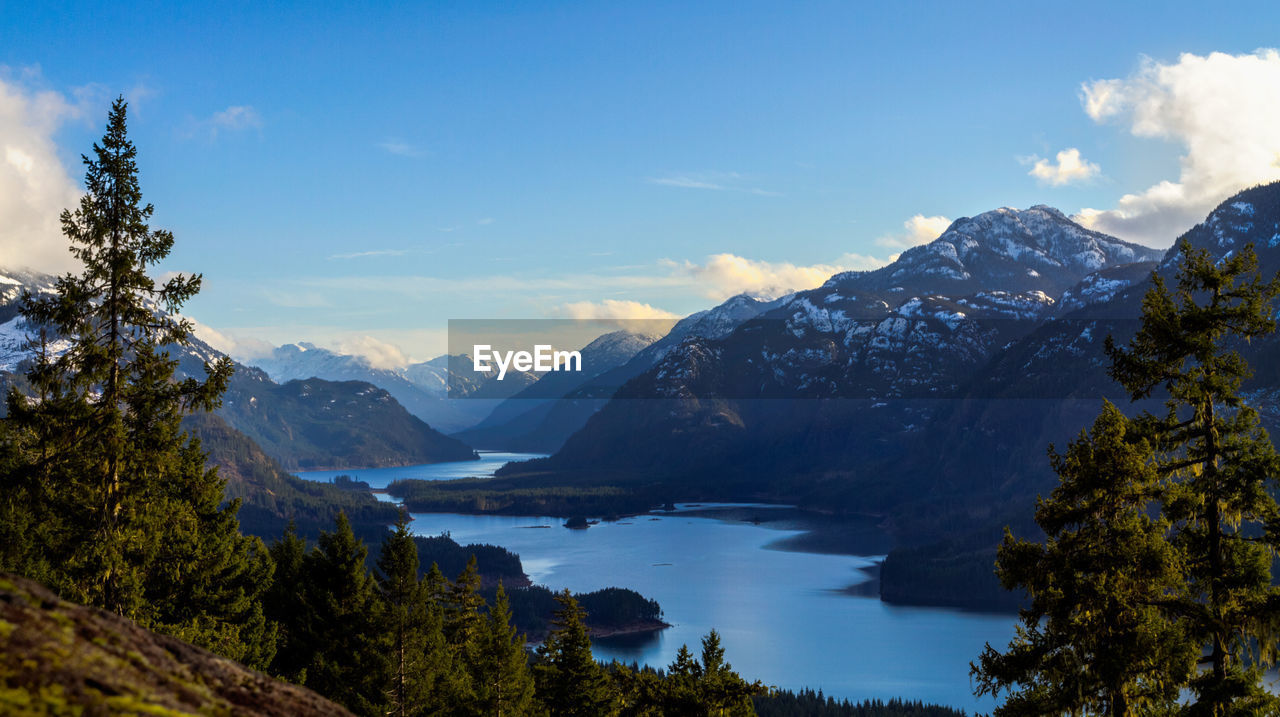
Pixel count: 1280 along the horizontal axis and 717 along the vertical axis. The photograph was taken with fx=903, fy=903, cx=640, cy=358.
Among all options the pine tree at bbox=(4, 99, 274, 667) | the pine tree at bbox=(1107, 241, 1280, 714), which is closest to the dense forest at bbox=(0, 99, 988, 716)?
the pine tree at bbox=(4, 99, 274, 667)

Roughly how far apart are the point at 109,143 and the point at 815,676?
169239mm

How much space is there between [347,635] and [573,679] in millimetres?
14954

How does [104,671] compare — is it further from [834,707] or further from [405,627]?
[834,707]

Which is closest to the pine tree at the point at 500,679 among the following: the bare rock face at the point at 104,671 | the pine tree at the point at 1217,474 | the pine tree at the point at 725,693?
the pine tree at the point at 725,693

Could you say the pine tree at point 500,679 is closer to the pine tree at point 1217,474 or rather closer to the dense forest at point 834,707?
the pine tree at point 1217,474

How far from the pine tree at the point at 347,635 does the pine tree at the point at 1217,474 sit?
31862 mm

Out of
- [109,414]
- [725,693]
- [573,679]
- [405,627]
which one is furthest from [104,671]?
[573,679]

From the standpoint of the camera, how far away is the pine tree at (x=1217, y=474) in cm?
2122

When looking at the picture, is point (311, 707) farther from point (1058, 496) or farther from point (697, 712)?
point (697, 712)

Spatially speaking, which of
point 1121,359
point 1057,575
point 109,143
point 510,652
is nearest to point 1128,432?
point 1121,359

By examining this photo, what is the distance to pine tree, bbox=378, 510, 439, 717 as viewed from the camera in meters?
41.3

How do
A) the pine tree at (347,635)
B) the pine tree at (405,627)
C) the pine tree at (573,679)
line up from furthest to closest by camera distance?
the pine tree at (573,679)
the pine tree at (405,627)
the pine tree at (347,635)

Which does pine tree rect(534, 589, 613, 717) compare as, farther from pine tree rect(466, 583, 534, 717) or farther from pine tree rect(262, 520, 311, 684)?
pine tree rect(262, 520, 311, 684)

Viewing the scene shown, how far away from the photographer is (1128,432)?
23297 mm
